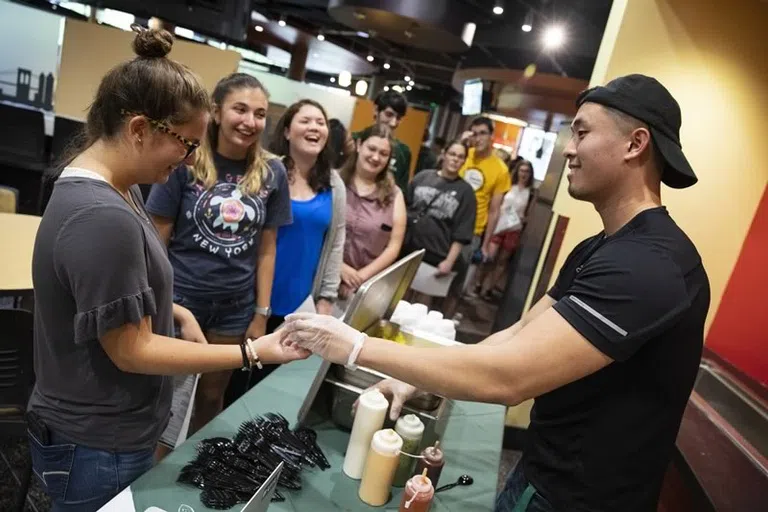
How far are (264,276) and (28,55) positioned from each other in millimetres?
8538

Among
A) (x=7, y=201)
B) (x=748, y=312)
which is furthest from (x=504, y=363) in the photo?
(x=7, y=201)

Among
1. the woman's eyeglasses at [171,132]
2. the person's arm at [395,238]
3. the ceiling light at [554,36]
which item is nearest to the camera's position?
the woman's eyeglasses at [171,132]

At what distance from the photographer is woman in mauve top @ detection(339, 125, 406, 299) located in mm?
2820

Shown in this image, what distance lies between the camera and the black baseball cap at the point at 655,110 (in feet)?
3.78

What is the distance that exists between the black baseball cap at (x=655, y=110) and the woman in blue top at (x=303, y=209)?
54.3 inches

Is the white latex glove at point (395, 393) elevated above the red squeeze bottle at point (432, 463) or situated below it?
above

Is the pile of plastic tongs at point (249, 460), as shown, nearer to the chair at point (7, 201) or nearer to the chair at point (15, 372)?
the chair at point (15, 372)

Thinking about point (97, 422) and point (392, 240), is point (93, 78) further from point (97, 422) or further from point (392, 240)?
point (97, 422)

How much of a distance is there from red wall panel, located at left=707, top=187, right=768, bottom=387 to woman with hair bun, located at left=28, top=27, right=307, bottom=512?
2312 mm

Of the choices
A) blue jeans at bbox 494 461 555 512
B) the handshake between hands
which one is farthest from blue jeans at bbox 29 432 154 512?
blue jeans at bbox 494 461 555 512

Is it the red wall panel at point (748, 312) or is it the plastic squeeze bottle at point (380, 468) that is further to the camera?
the red wall panel at point (748, 312)

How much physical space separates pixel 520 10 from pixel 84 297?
8094 millimetres

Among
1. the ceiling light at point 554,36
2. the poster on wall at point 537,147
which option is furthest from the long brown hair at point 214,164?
the poster on wall at point 537,147

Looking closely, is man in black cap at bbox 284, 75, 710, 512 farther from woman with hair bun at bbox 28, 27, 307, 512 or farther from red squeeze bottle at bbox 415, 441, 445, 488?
woman with hair bun at bbox 28, 27, 307, 512
